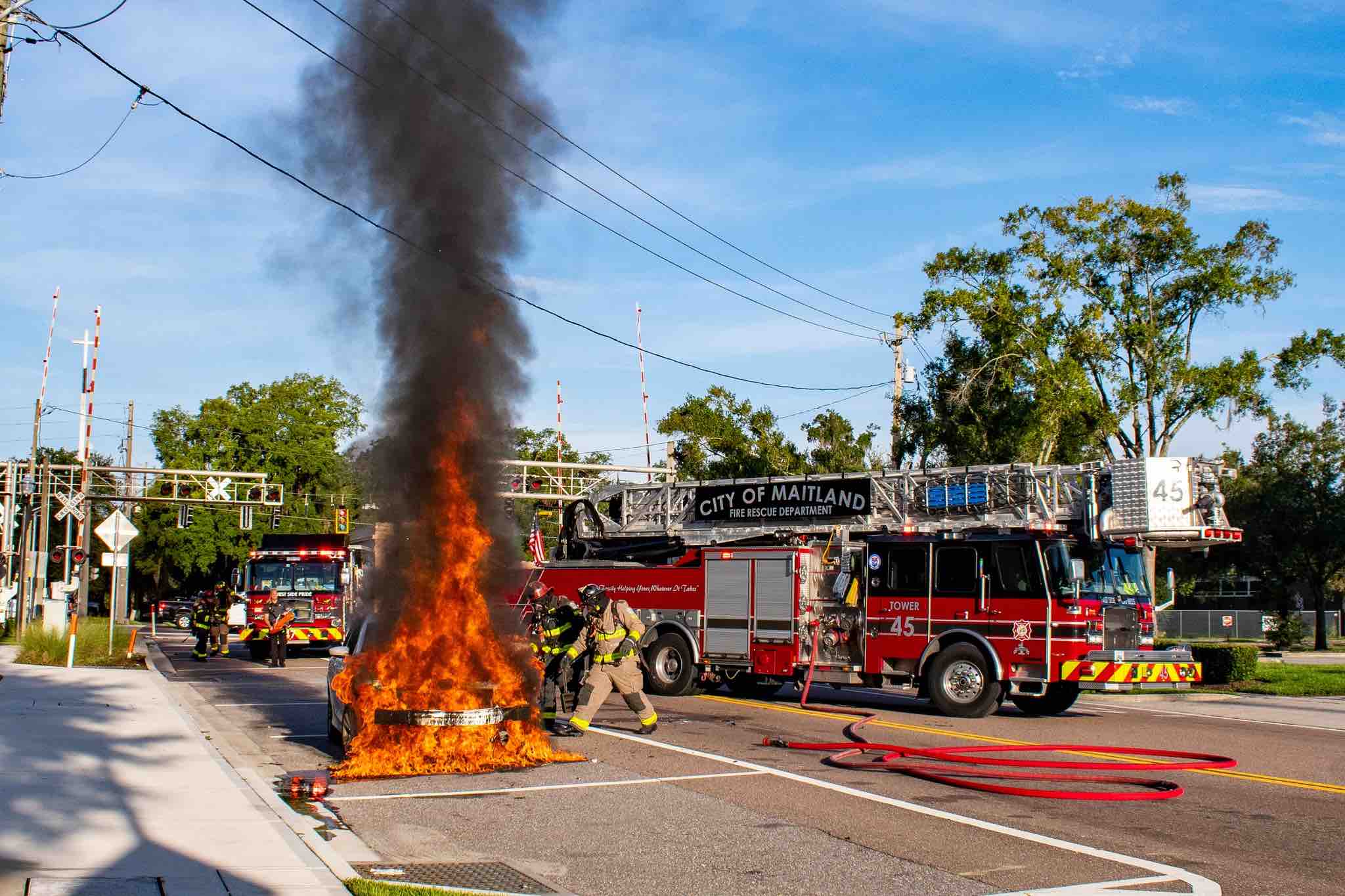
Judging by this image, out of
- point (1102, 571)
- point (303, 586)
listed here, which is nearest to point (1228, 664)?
point (1102, 571)

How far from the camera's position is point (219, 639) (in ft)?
90.9

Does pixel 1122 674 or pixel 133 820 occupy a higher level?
pixel 1122 674

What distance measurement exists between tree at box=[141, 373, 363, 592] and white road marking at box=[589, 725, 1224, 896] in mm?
51692

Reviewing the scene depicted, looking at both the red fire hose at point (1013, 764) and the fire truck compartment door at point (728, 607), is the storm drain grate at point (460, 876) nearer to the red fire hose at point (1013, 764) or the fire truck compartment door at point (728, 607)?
the red fire hose at point (1013, 764)

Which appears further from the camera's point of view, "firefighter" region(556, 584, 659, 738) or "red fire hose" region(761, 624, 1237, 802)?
"firefighter" region(556, 584, 659, 738)

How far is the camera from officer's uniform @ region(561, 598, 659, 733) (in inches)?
488

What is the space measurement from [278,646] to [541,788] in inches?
663

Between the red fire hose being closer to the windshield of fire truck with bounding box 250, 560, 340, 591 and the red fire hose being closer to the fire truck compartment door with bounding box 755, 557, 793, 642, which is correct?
the fire truck compartment door with bounding box 755, 557, 793, 642

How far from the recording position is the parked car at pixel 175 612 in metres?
54.2

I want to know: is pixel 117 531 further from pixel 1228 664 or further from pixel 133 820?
pixel 1228 664

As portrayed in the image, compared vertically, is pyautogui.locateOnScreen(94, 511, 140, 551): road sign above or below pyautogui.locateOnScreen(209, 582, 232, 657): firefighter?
above

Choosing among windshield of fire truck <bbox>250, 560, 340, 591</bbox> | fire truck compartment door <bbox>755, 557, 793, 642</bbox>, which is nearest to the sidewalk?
fire truck compartment door <bbox>755, 557, 793, 642</bbox>

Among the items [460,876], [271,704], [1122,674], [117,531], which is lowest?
[271,704]

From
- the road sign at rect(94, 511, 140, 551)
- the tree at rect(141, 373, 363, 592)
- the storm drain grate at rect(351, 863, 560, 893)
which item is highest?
the tree at rect(141, 373, 363, 592)
